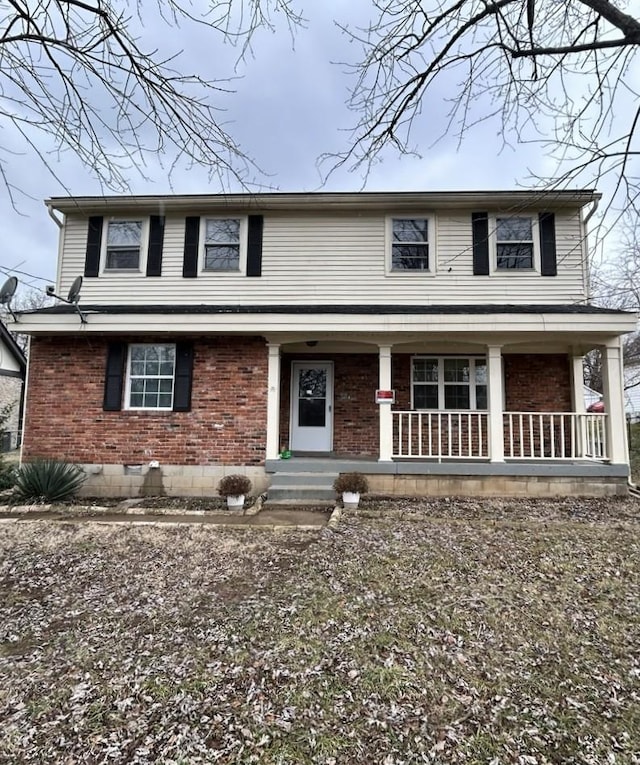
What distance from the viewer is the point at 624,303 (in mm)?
18297

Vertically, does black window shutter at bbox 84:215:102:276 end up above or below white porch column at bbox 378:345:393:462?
above

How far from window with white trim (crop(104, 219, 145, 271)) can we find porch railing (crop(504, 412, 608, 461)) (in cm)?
818

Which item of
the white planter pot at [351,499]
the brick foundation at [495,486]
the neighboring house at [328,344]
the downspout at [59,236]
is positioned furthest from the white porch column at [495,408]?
the downspout at [59,236]

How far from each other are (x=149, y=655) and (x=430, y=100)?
235 inches

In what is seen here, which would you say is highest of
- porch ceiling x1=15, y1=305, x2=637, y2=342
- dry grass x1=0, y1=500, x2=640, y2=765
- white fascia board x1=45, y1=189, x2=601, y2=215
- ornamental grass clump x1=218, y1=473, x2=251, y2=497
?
white fascia board x1=45, y1=189, x2=601, y2=215

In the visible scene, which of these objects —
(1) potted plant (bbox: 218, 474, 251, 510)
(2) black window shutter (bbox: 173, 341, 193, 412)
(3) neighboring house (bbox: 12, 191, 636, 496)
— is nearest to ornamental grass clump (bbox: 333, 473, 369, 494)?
(3) neighboring house (bbox: 12, 191, 636, 496)

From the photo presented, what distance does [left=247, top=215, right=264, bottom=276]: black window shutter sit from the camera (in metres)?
8.93

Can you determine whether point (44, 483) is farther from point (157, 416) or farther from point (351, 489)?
point (351, 489)

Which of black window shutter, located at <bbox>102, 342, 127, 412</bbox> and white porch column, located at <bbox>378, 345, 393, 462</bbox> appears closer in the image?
white porch column, located at <bbox>378, 345, 393, 462</bbox>

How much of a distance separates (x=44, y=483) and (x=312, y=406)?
5091mm

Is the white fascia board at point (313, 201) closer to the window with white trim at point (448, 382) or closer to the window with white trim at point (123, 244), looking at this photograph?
the window with white trim at point (123, 244)

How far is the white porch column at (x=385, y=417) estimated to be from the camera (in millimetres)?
7628

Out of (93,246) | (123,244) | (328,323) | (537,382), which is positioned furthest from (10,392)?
(537,382)

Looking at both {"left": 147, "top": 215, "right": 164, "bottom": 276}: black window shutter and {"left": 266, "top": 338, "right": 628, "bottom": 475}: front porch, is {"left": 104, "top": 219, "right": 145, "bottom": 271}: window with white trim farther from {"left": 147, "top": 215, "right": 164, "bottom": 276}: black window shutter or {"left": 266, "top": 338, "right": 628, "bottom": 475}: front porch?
{"left": 266, "top": 338, "right": 628, "bottom": 475}: front porch
